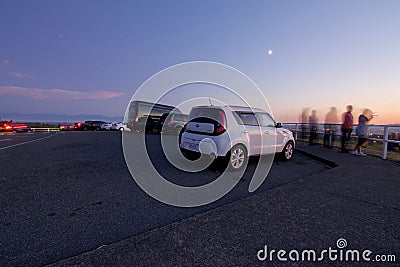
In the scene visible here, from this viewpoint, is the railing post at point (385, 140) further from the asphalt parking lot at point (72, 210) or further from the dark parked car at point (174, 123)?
the dark parked car at point (174, 123)

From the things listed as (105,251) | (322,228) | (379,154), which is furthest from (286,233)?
(379,154)

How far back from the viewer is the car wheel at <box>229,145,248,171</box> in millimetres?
5474

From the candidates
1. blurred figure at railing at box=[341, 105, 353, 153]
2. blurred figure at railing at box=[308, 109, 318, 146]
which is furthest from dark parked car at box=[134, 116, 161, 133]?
blurred figure at railing at box=[341, 105, 353, 153]

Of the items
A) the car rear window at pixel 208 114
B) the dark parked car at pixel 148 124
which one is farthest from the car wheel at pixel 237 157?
the dark parked car at pixel 148 124

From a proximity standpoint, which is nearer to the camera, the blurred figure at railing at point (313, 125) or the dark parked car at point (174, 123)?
the blurred figure at railing at point (313, 125)

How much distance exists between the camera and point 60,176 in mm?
4883

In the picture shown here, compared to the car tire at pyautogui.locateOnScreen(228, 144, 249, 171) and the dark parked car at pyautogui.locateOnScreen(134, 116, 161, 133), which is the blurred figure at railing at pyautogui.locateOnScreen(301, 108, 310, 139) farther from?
the dark parked car at pyautogui.locateOnScreen(134, 116, 161, 133)

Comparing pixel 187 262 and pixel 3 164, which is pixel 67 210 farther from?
pixel 3 164

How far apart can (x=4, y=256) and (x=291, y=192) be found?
12.9 feet

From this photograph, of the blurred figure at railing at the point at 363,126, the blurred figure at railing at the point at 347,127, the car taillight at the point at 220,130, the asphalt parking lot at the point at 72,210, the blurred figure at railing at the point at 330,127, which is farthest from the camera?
the blurred figure at railing at the point at 330,127

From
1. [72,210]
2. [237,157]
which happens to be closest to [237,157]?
[237,157]

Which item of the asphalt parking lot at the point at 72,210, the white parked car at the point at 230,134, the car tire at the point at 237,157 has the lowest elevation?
the asphalt parking lot at the point at 72,210

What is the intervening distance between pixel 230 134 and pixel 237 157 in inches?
A: 27.0

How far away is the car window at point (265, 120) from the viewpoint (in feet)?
21.0
